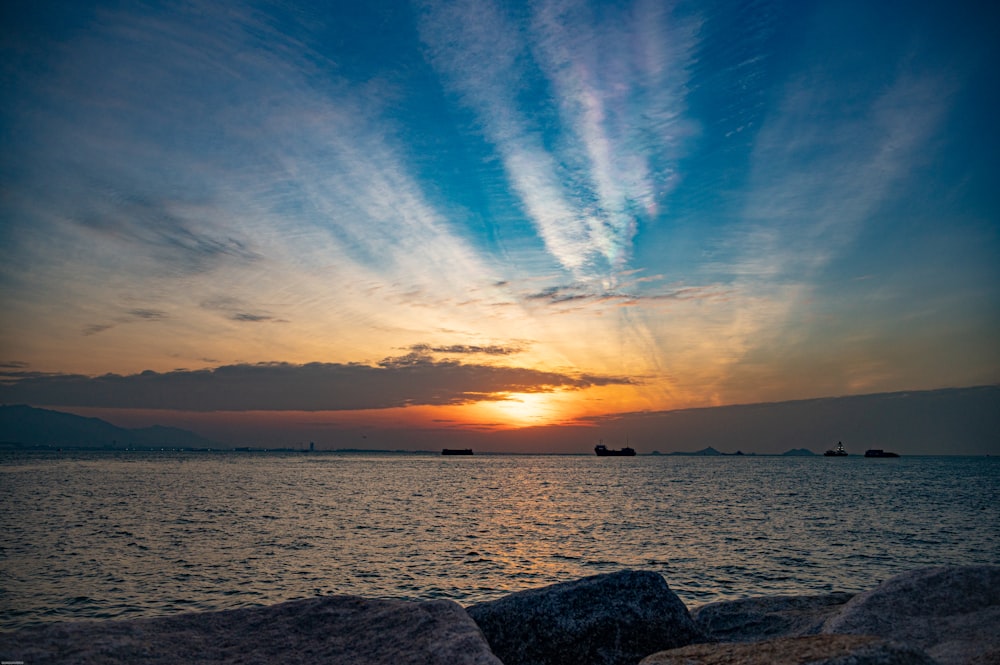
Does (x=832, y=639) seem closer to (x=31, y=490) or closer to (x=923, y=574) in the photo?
(x=923, y=574)

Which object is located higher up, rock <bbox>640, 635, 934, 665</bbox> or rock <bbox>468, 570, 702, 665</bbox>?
rock <bbox>640, 635, 934, 665</bbox>

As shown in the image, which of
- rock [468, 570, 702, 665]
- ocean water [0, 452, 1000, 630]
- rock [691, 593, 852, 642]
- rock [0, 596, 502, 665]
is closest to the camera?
rock [0, 596, 502, 665]

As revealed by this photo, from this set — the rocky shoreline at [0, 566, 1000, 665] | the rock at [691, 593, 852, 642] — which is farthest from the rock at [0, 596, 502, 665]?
the rock at [691, 593, 852, 642]

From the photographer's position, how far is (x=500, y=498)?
6550 cm

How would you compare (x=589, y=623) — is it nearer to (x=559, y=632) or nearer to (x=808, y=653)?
(x=559, y=632)

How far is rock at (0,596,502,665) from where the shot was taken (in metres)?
5.29

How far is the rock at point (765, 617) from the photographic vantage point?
9.95 m

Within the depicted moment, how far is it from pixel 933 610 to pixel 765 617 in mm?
3093

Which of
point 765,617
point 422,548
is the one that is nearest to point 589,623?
point 765,617

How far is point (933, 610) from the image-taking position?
320 inches

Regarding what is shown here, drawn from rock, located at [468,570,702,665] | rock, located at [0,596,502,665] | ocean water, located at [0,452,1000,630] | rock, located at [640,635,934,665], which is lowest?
ocean water, located at [0,452,1000,630]

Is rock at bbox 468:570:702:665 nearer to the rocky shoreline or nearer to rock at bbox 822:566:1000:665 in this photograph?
the rocky shoreline

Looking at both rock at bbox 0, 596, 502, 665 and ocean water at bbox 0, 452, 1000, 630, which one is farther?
ocean water at bbox 0, 452, 1000, 630

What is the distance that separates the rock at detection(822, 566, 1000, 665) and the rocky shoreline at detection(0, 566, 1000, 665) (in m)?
0.02
